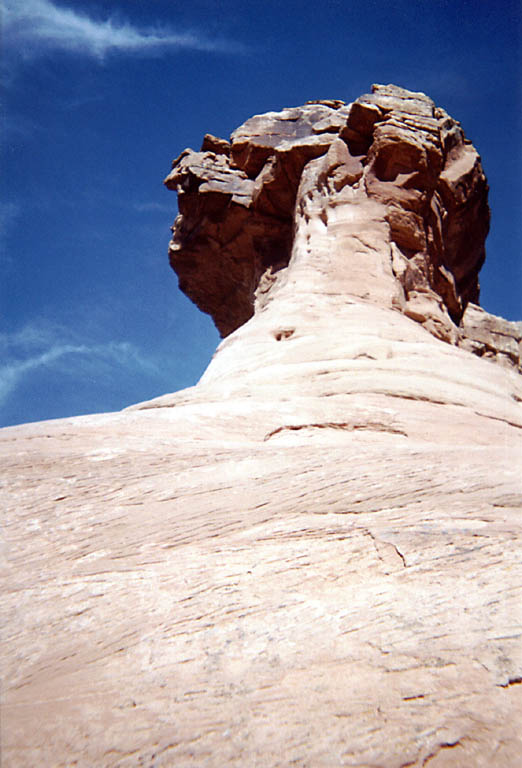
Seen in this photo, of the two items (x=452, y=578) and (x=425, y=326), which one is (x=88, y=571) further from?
(x=425, y=326)

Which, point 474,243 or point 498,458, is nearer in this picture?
point 498,458

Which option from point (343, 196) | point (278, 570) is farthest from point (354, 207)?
point (278, 570)

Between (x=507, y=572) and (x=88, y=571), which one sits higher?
(x=88, y=571)

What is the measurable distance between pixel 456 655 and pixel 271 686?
76 centimetres

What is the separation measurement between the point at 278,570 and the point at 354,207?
1011 centimetres

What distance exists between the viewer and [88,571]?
2.83m

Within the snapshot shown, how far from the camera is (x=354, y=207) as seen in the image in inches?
453

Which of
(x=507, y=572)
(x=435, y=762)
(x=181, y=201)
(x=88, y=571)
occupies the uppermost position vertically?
(x=181, y=201)

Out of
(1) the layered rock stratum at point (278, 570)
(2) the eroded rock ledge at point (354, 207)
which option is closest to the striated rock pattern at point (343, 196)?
(2) the eroded rock ledge at point (354, 207)

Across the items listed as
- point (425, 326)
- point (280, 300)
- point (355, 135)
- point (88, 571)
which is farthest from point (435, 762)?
point (355, 135)

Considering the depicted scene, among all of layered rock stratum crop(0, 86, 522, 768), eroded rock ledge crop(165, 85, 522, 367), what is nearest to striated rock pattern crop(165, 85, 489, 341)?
eroded rock ledge crop(165, 85, 522, 367)

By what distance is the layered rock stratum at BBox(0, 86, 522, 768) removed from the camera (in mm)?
1864

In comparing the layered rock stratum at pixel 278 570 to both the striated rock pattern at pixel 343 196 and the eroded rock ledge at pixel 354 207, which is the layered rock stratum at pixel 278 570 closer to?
the eroded rock ledge at pixel 354 207

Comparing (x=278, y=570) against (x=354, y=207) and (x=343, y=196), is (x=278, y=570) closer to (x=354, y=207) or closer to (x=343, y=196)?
(x=354, y=207)
